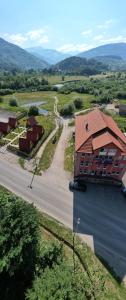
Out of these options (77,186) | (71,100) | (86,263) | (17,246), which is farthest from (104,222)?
(71,100)

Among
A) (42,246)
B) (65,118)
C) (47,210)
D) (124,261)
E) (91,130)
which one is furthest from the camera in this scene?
(65,118)

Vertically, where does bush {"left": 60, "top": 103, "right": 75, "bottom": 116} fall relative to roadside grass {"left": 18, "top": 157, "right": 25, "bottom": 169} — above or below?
above

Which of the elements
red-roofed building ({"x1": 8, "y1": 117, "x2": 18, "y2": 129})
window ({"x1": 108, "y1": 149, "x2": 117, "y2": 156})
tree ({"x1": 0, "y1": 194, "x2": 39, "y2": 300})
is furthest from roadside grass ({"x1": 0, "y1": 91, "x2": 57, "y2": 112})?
tree ({"x1": 0, "y1": 194, "x2": 39, "y2": 300})

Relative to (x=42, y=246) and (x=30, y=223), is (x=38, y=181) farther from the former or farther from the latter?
(x=30, y=223)

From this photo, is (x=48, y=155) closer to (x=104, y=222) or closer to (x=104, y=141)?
(x=104, y=141)

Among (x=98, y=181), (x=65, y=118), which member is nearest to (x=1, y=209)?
(x=98, y=181)

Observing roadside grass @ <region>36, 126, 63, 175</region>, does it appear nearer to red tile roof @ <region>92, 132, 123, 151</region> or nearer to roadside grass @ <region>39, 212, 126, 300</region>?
red tile roof @ <region>92, 132, 123, 151</region>
